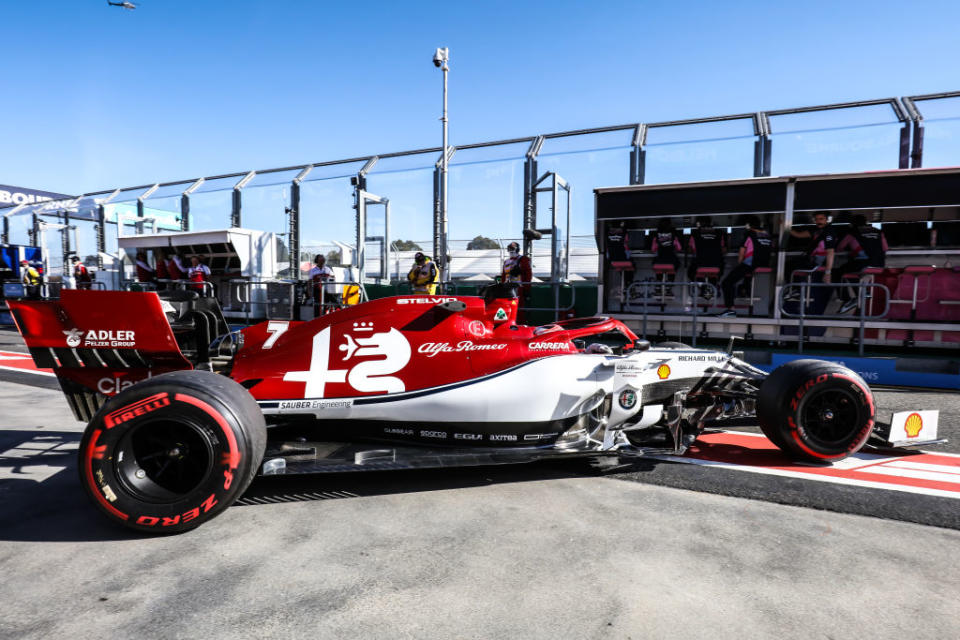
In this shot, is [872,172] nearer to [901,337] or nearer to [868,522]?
[901,337]

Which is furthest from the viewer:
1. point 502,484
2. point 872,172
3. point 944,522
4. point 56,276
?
point 56,276

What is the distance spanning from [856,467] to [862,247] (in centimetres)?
648

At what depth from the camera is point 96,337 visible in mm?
3543

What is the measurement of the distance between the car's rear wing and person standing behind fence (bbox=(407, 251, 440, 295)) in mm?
8169

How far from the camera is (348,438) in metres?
3.62

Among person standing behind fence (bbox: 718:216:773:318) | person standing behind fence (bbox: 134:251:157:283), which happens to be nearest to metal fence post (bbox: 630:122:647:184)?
person standing behind fence (bbox: 718:216:773:318)

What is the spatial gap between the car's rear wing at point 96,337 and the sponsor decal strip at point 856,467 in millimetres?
3687

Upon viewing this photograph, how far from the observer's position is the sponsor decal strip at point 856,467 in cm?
361

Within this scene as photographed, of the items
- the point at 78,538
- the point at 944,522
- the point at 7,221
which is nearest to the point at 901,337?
the point at 944,522

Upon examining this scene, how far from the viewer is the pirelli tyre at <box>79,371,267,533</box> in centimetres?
278

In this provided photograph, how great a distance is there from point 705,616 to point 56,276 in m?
28.3

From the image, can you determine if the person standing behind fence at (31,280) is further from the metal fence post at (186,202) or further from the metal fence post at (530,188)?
the metal fence post at (530,188)

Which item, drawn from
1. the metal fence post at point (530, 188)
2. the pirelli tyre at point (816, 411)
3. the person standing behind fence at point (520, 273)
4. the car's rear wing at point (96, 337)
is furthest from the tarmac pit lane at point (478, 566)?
the metal fence post at point (530, 188)

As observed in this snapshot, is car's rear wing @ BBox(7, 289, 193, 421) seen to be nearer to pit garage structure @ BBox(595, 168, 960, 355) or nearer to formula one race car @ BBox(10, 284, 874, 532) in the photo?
formula one race car @ BBox(10, 284, 874, 532)
